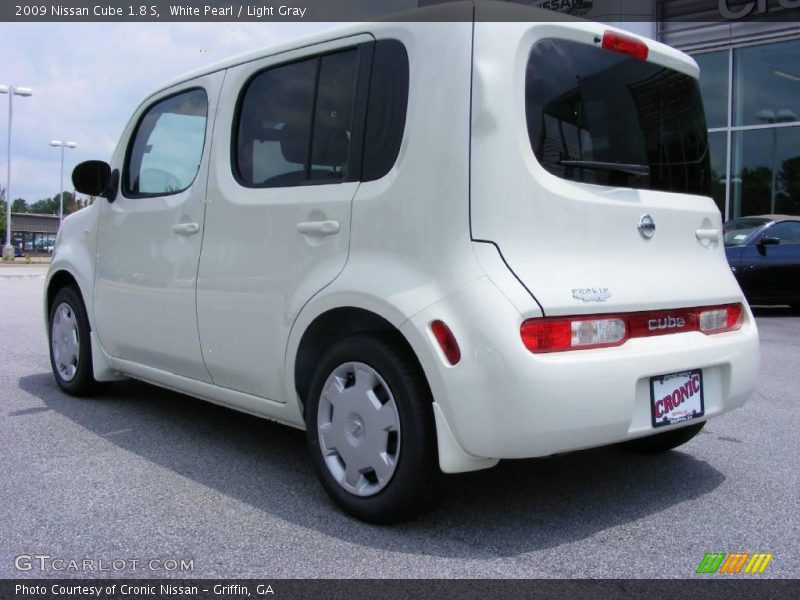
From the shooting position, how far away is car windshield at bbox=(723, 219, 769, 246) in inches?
440

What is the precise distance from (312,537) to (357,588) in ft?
1.48

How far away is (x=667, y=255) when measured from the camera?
10.4 feet

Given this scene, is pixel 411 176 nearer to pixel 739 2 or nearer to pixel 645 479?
pixel 645 479

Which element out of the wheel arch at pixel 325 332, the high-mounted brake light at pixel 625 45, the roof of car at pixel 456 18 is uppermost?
the roof of car at pixel 456 18

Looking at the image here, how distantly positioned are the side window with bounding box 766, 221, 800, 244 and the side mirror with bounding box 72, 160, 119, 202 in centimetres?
938

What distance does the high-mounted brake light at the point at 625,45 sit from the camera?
10.0 feet

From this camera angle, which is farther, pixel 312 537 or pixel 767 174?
pixel 767 174

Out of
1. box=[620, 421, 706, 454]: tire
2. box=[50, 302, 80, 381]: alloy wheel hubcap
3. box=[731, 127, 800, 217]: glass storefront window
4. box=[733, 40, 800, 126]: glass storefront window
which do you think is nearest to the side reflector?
box=[620, 421, 706, 454]: tire

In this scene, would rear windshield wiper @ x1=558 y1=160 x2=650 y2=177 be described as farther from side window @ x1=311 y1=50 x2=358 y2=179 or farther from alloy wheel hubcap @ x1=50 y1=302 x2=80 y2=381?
alloy wheel hubcap @ x1=50 y1=302 x2=80 y2=381

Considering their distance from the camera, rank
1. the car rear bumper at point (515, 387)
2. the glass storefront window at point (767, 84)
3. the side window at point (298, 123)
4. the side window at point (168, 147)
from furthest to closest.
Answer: the glass storefront window at point (767, 84) < the side window at point (168, 147) < the side window at point (298, 123) < the car rear bumper at point (515, 387)

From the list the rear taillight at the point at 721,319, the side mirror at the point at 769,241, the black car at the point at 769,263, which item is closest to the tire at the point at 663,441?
the rear taillight at the point at 721,319

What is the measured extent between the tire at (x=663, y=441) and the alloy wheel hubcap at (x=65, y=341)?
3397 millimetres

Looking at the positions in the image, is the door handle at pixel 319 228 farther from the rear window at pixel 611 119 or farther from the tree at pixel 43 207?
the tree at pixel 43 207

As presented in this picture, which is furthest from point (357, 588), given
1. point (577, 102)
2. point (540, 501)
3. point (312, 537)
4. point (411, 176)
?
point (577, 102)
